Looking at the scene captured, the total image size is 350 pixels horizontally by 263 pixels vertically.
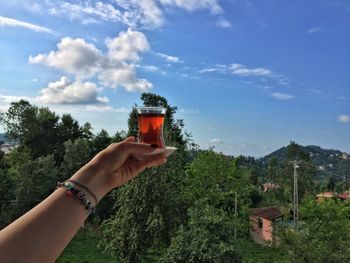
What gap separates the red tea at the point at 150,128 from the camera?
4.64 feet

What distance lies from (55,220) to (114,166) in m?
0.23

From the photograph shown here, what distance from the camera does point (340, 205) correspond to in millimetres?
12109

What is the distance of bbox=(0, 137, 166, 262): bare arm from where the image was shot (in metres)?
0.68

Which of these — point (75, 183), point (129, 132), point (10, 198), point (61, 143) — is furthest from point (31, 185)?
point (75, 183)

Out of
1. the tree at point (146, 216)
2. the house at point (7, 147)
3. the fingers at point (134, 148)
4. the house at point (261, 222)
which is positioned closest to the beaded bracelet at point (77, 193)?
the fingers at point (134, 148)

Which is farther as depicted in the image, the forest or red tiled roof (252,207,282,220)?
red tiled roof (252,207,282,220)

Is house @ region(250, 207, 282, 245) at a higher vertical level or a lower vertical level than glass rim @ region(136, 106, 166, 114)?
lower

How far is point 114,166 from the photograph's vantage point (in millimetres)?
944

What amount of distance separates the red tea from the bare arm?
1.37ft

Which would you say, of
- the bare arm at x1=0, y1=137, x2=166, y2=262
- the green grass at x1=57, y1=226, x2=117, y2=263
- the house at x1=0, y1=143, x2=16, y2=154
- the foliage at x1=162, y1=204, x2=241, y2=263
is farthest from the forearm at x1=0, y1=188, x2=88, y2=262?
the house at x1=0, y1=143, x2=16, y2=154

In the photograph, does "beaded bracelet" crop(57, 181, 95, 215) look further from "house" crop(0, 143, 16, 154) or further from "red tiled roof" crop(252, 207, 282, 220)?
"house" crop(0, 143, 16, 154)

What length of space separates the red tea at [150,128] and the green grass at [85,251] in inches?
607

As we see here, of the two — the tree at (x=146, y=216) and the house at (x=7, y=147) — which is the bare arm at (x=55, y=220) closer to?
the tree at (x=146, y=216)

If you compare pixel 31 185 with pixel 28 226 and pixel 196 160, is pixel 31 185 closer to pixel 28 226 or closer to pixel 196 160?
pixel 196 160
